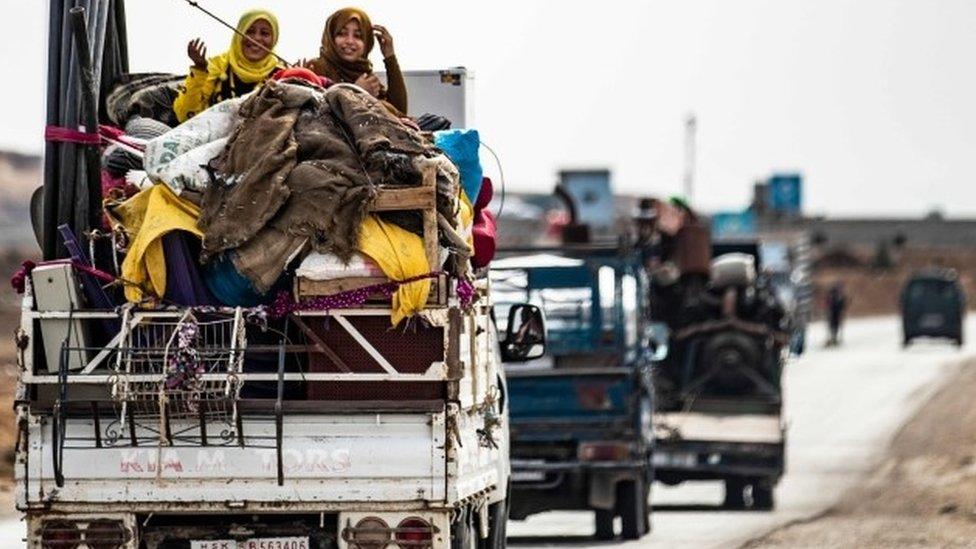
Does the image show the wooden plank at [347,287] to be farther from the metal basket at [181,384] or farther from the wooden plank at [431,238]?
the metal basket at [181,384]

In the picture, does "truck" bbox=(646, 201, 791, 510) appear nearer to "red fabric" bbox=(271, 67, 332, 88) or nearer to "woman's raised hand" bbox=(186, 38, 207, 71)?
"woman's raised hand" bbox=(186, 38, 207, 71)

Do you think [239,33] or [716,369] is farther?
[716,369]

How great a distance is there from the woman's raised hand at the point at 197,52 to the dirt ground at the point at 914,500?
7.75 m

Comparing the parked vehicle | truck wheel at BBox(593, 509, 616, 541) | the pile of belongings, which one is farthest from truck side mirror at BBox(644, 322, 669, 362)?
the parked vehicle

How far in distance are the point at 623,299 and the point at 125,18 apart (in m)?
9.05

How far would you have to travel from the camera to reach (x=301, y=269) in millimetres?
12148

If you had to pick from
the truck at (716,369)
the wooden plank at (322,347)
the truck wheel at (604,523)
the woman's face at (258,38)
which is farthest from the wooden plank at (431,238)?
the truck at (716,369)

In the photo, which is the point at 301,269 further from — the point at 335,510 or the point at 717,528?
the point at 717,528

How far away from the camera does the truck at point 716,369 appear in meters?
27.0

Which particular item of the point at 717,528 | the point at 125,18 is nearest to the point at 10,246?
the point at 717,528

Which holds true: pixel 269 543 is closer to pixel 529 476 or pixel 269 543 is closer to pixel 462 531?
pixel 462 531

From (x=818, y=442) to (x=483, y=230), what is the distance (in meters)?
27.8

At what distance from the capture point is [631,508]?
22.7 metres

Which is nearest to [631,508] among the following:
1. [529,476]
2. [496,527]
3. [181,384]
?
[529,476]
